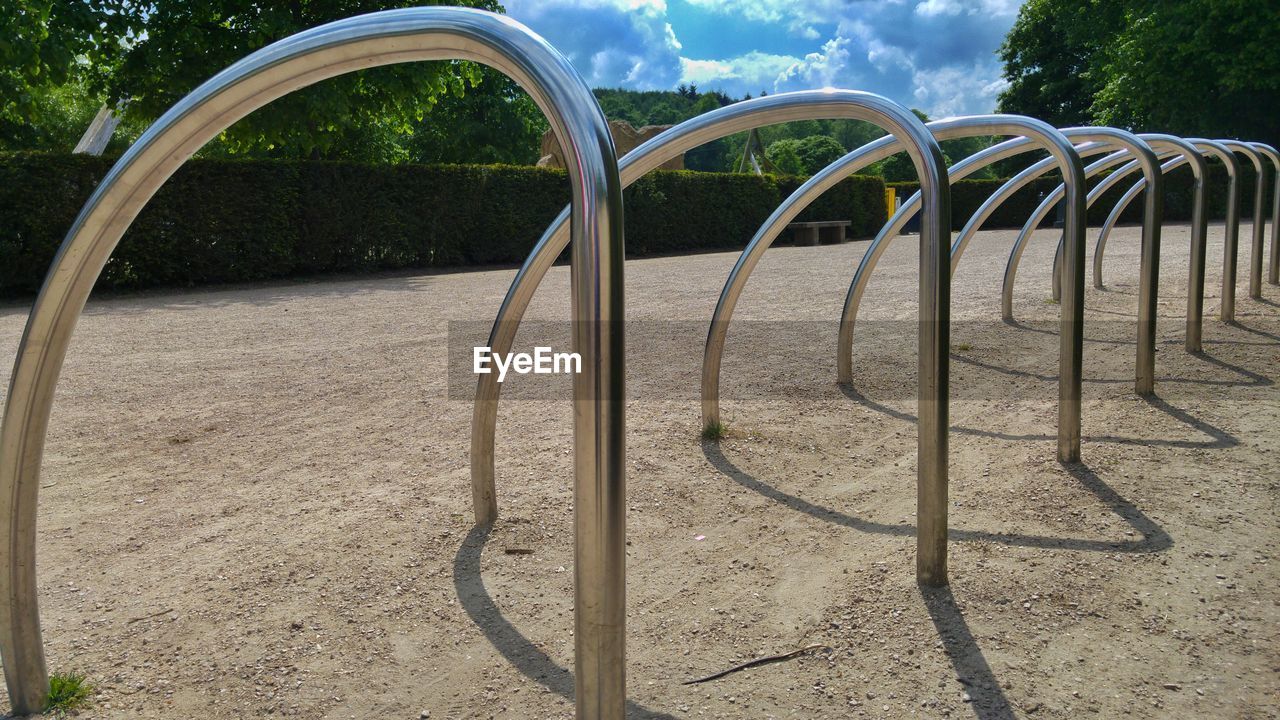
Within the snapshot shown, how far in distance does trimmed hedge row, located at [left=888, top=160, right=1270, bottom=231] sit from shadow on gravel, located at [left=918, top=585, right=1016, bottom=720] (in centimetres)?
2175

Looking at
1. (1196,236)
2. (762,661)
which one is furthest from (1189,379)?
(762,661)

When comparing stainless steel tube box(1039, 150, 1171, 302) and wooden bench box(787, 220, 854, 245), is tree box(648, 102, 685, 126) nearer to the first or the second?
wooden bench box(787, 220, 854, 245)

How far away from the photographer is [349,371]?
5.72m

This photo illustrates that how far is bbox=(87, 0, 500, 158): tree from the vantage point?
13.4 meters

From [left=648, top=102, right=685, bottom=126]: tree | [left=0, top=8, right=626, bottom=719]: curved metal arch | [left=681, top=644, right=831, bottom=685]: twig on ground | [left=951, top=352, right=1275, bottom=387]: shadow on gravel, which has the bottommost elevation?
[left=681, top=644, right=831, bottom=685]: twig on ground

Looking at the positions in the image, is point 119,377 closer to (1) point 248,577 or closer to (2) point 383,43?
(1) point 248,577

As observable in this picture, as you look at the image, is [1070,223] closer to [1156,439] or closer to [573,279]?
[1156,439]

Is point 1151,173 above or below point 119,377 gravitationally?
above

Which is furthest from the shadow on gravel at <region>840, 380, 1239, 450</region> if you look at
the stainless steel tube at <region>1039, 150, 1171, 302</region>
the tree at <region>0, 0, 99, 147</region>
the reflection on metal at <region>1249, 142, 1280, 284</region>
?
the tree at <region>0, 0, 99, 147</region>

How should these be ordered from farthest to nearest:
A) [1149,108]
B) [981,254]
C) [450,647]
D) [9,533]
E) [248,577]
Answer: [1149,108] → [981,254] → [248,577] → [450,647] → [9,533]

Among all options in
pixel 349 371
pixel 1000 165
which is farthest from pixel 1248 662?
pixel 1000 165

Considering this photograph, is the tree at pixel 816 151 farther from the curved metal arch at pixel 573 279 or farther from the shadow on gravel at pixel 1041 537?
the curved metal arch at pixel 573 279

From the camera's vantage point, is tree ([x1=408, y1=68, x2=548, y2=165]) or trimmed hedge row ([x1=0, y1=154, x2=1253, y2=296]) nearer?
trimmed hedge row ([x1=0, y1=154, x2=1253, y2=296])

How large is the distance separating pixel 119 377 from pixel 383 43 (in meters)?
5.14
